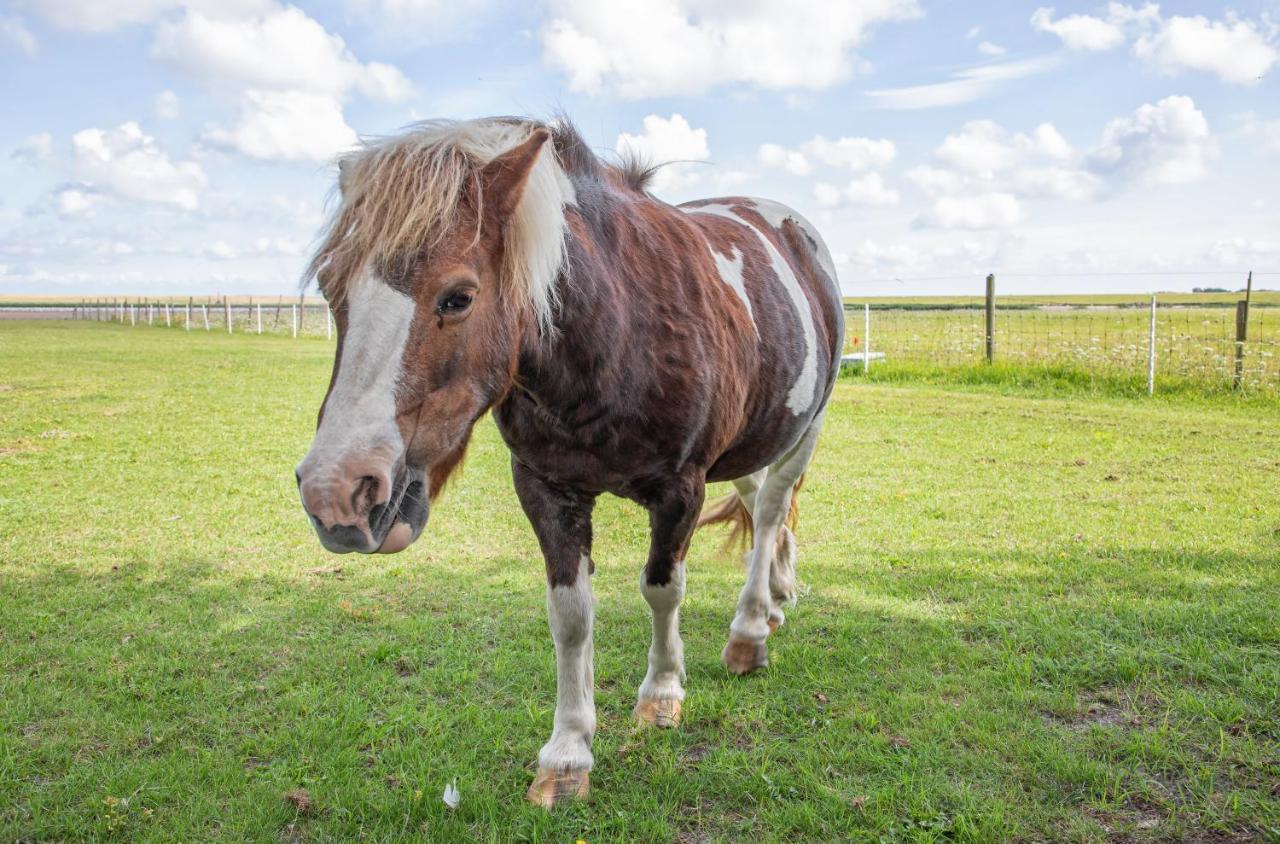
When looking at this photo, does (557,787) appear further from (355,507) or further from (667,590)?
(355,507)

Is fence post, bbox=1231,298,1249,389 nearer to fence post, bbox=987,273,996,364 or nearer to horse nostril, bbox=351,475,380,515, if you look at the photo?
fence post, bbox=987,273,996,364

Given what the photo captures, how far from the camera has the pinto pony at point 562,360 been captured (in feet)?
6.73

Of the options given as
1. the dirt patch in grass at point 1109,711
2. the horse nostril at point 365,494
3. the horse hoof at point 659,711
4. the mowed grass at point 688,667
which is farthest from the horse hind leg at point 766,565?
the horse nostril at point 365,494

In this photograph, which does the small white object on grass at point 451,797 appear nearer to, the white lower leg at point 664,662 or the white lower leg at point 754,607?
the white lower leg at point 664,662

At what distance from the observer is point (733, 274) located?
11.4 ft

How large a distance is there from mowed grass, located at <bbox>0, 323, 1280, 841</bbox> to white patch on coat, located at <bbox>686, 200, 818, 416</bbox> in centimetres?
129

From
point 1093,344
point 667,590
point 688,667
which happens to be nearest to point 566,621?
point 667,590

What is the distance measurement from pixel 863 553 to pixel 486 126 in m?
4.34

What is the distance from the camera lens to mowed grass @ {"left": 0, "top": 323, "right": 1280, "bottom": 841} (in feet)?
9.34

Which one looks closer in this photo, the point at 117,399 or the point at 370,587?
the point at 370,587

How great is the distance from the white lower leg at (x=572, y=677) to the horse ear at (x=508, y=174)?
1.40m

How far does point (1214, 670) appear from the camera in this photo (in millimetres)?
3686

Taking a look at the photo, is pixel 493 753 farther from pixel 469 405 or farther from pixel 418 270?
pixel 418 270

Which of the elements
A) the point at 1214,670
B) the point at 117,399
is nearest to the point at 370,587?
the point at 1214,670
